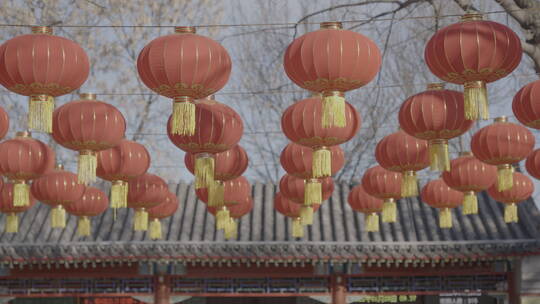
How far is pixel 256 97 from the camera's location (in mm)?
19406

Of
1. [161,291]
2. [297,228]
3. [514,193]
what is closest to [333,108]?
[514,193]

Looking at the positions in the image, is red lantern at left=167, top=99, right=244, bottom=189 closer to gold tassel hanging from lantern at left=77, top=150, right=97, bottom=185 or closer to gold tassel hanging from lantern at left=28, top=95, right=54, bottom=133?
gold tassel hanging from lantern at left=77, top=150, right=97, bottom=185

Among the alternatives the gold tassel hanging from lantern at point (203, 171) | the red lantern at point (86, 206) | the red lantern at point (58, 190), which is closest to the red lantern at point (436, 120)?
the gold tassel hanging from lantern at point (203, 171)

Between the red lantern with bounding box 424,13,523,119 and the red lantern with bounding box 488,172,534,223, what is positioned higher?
the red lantern with bounding box 424,13,523,119

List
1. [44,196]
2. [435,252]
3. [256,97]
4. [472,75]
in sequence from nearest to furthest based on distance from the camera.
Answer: [472,75] < [44,196] < [435,252] < [256,97]

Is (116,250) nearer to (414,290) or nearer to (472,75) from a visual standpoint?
(414,290)

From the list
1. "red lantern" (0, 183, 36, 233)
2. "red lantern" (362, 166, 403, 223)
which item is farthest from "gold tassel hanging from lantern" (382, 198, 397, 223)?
"red lantern" (0, 183, 36, 233)

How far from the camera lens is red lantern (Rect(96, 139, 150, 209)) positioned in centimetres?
759

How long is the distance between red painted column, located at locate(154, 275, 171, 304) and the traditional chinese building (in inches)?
0.6

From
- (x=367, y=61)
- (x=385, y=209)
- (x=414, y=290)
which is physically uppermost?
(x=367, y=61)

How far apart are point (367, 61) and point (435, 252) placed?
6.42 metres

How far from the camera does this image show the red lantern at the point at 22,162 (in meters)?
7.69

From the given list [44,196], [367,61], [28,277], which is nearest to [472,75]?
[367,61]

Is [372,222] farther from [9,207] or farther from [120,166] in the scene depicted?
[9,207]
